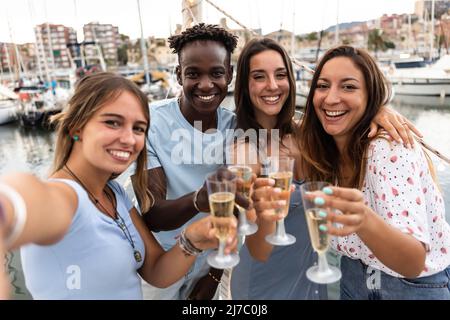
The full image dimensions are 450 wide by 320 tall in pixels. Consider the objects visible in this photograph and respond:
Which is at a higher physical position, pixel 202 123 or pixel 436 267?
pixel 202 123

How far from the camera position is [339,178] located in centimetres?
210

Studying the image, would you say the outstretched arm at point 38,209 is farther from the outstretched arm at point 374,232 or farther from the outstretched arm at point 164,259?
the outstretched arm at point 374,232

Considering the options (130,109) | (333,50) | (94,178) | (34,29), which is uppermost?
(34,29)

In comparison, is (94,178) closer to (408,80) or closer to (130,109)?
(130,109)

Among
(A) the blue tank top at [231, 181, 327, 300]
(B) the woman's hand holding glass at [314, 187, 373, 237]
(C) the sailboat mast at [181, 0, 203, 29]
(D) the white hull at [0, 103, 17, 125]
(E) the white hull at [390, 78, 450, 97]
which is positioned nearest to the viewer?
(B) the woman's hand holding glass at [314, 187, 373, 237]

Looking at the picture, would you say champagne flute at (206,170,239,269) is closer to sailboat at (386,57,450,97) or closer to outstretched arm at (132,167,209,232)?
outstretched arm at (132,167,209,232)

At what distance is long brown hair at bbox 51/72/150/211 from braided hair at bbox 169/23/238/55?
0.85 m


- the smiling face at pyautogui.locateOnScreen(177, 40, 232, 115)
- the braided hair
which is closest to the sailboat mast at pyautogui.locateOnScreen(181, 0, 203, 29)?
the braided hair

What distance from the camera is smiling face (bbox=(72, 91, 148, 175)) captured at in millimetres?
1632

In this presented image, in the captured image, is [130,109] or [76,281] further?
[130,109]

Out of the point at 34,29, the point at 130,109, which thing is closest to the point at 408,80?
the point at 34,29

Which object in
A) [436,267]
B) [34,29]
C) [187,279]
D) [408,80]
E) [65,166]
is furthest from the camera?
[408,80]

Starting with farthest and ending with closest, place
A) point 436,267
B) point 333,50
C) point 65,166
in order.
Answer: point 333,50 < point 436,267 < point 65,166

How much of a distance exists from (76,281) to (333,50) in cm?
181
